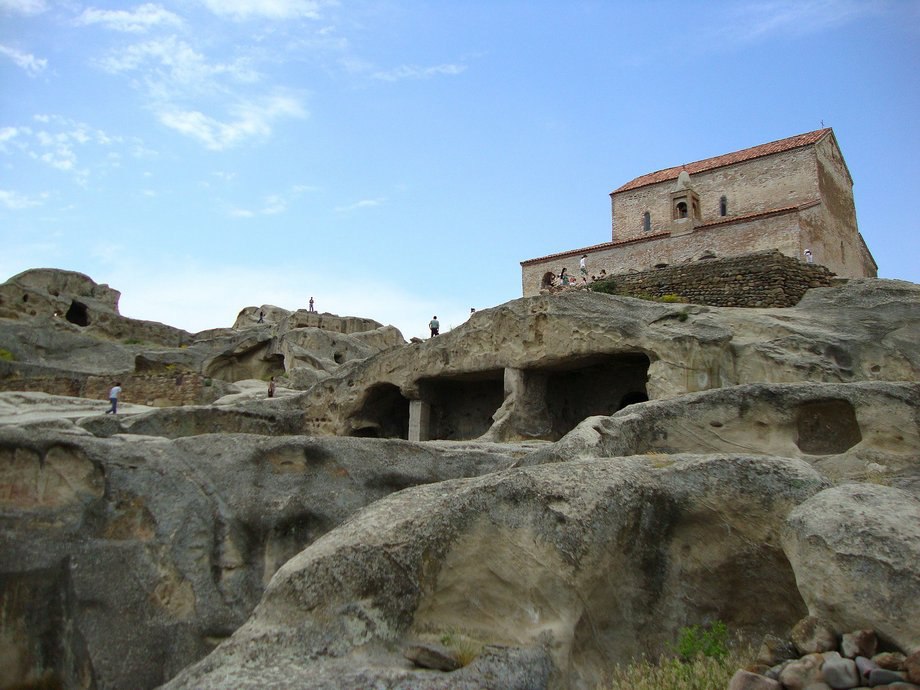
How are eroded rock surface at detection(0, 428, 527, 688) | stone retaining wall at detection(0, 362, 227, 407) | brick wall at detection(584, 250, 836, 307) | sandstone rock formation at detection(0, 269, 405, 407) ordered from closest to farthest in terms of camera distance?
eroded rock surface at detection(0, 428, 527, 688) → brick wall at detection(584, 250, 836, 307) → stone retaining wall at detection(0, 362, 227, 407) → sandstone rock formation at detection(0, 269, 405, 407)

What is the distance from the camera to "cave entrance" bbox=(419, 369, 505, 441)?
16.4m

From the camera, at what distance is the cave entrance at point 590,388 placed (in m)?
14.6

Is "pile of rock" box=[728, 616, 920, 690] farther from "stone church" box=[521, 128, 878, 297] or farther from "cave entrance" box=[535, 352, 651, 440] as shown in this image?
"stone church" box=[521, 128, 878, 297]

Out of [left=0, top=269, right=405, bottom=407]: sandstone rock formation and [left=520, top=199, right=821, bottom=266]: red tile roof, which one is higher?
[left=520, top=199, right=821, bottom=266]: red tile roof

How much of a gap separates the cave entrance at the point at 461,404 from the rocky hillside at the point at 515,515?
0.89m

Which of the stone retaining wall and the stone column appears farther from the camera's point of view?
the stone retaining wall

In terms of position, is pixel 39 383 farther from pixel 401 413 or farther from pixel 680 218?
pixel 680 218

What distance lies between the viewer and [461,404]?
662 inches

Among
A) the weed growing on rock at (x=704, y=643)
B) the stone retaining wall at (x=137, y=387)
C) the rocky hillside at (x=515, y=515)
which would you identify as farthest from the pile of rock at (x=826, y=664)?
the stone retaining wall at (x=137, y=387)

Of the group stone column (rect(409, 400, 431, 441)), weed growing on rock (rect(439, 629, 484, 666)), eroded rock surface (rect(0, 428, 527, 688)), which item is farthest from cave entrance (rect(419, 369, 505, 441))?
weed growing on rock (rect(439, 629, 484, 666))

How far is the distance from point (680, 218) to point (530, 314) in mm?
16794

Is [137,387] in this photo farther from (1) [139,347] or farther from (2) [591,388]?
(2) [591,388]

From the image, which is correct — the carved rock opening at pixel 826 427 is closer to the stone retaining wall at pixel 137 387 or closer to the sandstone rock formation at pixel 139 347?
the sandstone rock formation at pixel 139 347

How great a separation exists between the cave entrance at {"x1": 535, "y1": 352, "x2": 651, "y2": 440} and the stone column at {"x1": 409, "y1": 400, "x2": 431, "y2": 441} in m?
2.56
